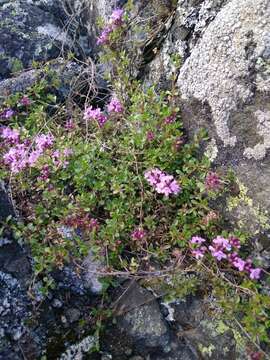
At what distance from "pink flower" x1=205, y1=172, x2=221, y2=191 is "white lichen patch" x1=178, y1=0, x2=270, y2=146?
27 centimetres

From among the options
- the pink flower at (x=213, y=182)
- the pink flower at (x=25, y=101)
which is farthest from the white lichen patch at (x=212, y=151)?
the pink flower at (x=25, y=101)

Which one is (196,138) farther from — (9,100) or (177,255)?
(9,100)

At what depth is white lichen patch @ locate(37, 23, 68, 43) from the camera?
13.7 feet

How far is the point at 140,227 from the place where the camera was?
2.58 metres

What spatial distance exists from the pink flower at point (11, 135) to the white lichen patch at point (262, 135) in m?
1.63

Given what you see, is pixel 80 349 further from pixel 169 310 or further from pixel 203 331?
pixel 203 331

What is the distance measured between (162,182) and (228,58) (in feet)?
2.85

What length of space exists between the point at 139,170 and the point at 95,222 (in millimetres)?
492

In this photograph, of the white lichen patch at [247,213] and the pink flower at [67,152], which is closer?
the white lichen patch at [247,213]

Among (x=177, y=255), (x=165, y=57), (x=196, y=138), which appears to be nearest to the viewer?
(x=177, y=255)

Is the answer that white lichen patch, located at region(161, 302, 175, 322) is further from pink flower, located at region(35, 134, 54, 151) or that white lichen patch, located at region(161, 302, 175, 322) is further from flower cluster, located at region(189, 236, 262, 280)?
pink flower, located at region(35, 134, 54, 151)

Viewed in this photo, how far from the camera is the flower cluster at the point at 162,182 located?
262 centimetres

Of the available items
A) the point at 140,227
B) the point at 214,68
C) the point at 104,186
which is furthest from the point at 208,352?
the point at 214,68

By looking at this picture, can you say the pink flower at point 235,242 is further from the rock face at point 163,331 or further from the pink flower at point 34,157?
the pink flower at point 34,157
